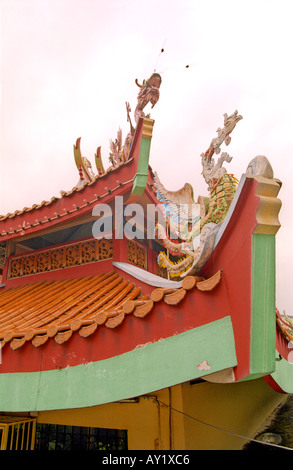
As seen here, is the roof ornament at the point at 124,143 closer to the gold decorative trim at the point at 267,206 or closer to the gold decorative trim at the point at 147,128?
the gold decorative trim at the point at 147,128

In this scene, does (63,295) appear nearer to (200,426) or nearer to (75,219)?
(75,219)

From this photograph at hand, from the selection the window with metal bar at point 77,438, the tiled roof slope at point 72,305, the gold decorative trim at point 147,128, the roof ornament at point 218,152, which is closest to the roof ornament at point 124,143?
the gold decorative trim at point 147,128

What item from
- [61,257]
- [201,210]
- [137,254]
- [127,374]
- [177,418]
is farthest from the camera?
[61,257]

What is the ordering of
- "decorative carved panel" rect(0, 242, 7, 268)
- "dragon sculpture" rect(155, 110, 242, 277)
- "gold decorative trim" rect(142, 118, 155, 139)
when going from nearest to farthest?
"dragon sculpture" rect(155, 110, 242, 277) → "gold decorative trim" rect(142, 118, 155, 139) → "decorative carved panel" rect(0, 242, 7, 268)

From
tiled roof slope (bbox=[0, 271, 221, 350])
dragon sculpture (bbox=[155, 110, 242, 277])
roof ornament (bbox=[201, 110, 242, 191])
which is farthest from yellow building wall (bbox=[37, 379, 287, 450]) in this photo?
roof ornament (bbox=[201, 110, 242, 191])

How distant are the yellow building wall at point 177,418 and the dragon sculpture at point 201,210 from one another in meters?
1.23

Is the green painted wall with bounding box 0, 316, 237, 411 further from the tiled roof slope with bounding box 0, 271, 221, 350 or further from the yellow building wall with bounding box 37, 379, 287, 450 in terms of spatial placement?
the yellow building wall with bounding box 37, 379, 287, 450

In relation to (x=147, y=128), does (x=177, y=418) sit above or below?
below

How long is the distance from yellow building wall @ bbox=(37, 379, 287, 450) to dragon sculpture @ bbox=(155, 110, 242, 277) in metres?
1.23

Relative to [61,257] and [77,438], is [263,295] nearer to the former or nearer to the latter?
[77,438]

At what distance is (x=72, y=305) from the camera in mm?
3514

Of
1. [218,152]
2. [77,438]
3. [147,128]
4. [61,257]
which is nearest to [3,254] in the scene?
[61,257]

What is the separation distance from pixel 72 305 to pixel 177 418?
5.14 ft

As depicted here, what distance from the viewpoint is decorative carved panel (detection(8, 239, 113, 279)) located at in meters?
4.71
